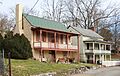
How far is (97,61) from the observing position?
177ft

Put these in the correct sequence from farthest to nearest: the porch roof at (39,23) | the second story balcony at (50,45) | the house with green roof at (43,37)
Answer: the porch roof at (39,23) → the house with green roof at (43,37) → the second story balcony at (50,45)

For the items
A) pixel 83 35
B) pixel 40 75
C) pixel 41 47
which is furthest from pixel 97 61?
pixel 40 75

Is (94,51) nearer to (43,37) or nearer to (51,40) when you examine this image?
(51,40)

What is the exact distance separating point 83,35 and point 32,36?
1769 cm

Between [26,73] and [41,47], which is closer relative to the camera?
[26,73]

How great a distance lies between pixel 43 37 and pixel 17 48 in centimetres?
835

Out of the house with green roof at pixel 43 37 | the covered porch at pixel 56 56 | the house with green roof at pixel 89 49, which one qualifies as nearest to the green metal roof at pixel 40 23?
the house with green roof at pixel 43 37

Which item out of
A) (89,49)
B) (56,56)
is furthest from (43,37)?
(89,49)

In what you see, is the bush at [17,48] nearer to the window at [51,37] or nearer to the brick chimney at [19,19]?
the brick chimney at [19,19]

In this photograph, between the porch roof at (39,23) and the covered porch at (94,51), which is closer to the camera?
the porch roof at (39,23)

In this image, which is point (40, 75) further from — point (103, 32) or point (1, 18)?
point (103, 32)

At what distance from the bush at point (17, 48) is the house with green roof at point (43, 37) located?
340cm

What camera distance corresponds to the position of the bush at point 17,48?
113ft

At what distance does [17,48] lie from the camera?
34.7m
